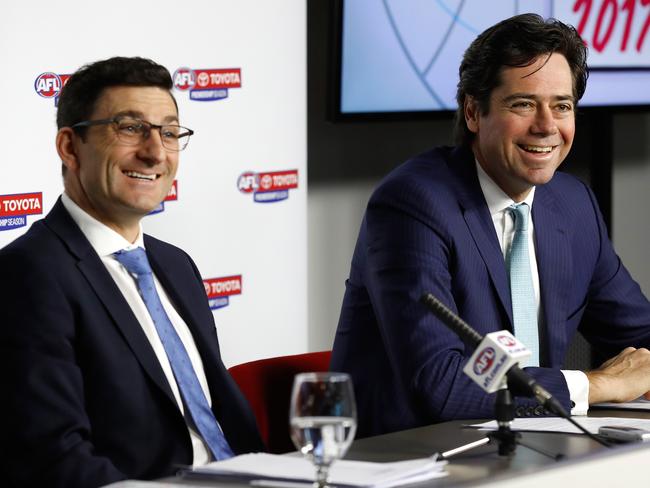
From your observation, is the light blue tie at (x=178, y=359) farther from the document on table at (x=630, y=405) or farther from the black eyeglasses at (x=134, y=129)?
the document on table at (x=630, y=405)

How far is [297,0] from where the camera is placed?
3854mm

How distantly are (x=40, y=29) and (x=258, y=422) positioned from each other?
126cm

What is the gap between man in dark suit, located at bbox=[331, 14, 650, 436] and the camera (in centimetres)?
248

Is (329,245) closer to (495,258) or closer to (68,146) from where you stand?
(495,258)

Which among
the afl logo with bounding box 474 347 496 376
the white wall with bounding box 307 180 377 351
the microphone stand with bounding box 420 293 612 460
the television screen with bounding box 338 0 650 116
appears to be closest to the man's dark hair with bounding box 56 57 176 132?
the microphone stand with bounding box 420 293 612 460

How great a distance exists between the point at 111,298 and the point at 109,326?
57 millimetres

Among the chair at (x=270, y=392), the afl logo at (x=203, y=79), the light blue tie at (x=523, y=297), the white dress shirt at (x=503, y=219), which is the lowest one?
the chair at (x=270, y=392)

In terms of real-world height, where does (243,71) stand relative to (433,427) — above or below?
→ above

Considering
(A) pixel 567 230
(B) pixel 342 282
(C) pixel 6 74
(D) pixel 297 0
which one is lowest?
(B) pixel 342 282

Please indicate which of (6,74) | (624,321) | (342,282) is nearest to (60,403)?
(6,74)

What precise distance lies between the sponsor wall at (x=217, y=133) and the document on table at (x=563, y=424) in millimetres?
1479

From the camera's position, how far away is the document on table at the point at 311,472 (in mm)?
1672

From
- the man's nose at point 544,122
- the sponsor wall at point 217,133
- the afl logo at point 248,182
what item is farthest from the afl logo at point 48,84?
the man's nose at point 544,122

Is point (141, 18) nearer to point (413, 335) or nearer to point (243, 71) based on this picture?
point (243, 71)
